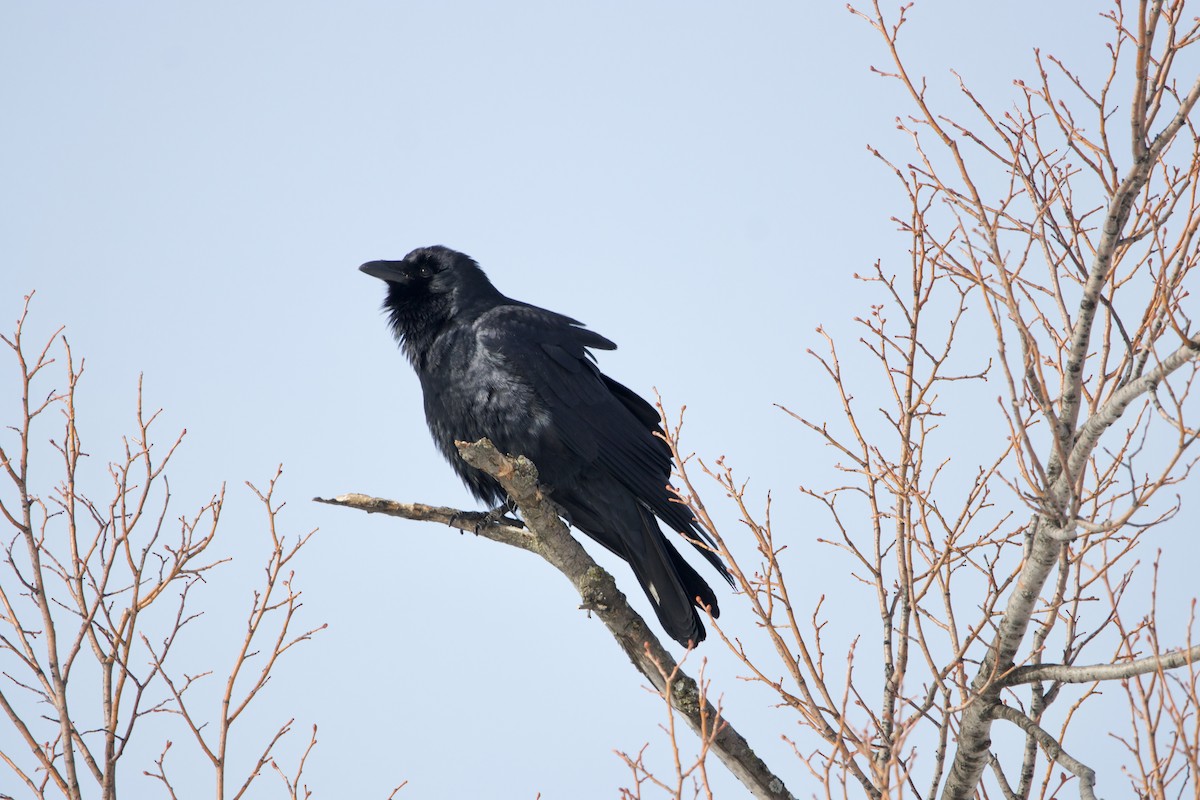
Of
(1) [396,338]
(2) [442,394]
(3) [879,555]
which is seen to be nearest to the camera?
(3) [879,555]

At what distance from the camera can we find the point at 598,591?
564cm

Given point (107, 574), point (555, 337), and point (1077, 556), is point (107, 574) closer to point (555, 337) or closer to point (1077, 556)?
point (555, 337)

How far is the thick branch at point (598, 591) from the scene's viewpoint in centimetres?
518

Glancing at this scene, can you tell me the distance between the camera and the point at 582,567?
5.78 metres

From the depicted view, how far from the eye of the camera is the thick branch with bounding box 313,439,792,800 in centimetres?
518

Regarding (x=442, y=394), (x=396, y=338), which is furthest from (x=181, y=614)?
(x=396, y=338)

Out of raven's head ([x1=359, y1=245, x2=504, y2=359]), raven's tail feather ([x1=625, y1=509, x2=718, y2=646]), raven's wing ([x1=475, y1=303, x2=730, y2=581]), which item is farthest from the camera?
raven's head ([x1=359, y1=245, x2=504, y2=359])

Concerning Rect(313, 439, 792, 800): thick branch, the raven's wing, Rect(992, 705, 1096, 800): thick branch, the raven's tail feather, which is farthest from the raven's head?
Rect(992, 705, 1096, 800): thick branch

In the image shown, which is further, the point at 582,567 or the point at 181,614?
the point at 582,567

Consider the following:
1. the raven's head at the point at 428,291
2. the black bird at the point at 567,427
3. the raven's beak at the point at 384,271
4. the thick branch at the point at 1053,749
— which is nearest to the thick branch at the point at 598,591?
the black bird at the point at 567,427

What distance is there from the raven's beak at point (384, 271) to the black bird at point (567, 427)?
0.65 meters

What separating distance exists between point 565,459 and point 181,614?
245 cm

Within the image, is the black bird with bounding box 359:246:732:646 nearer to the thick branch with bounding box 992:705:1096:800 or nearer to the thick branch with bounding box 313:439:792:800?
the thick branch with bounding box 313:439:792:800

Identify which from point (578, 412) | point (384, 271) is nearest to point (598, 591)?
point (578, 412)
